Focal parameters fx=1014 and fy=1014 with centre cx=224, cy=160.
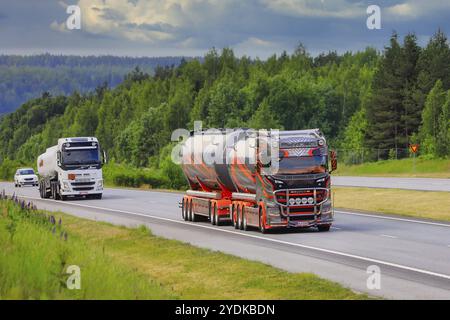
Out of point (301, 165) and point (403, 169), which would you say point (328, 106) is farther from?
point (301, 165)

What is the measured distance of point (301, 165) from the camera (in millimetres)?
30719

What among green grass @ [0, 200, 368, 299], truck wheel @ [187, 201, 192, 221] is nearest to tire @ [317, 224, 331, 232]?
Answer: green grass @ [0, 200, 368, 299]

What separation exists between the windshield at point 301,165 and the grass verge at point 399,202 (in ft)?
26.0

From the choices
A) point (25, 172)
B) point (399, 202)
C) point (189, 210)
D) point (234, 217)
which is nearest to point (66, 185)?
point (399, 202)

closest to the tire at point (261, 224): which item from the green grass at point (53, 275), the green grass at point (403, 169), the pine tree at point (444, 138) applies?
the green grass at point (53, 275)

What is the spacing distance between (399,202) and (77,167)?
60.5 ft

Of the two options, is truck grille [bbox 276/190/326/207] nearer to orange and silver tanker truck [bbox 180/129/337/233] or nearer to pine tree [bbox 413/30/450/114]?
orange and silver tanker truck [bbox 180/129/337/233]

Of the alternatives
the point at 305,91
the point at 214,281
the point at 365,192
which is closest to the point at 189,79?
the point at 305,91

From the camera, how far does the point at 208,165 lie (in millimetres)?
34938

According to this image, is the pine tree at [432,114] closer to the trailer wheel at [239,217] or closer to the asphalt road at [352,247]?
the asphalt road at [352,247]

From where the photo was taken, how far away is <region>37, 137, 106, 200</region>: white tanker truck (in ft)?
179
